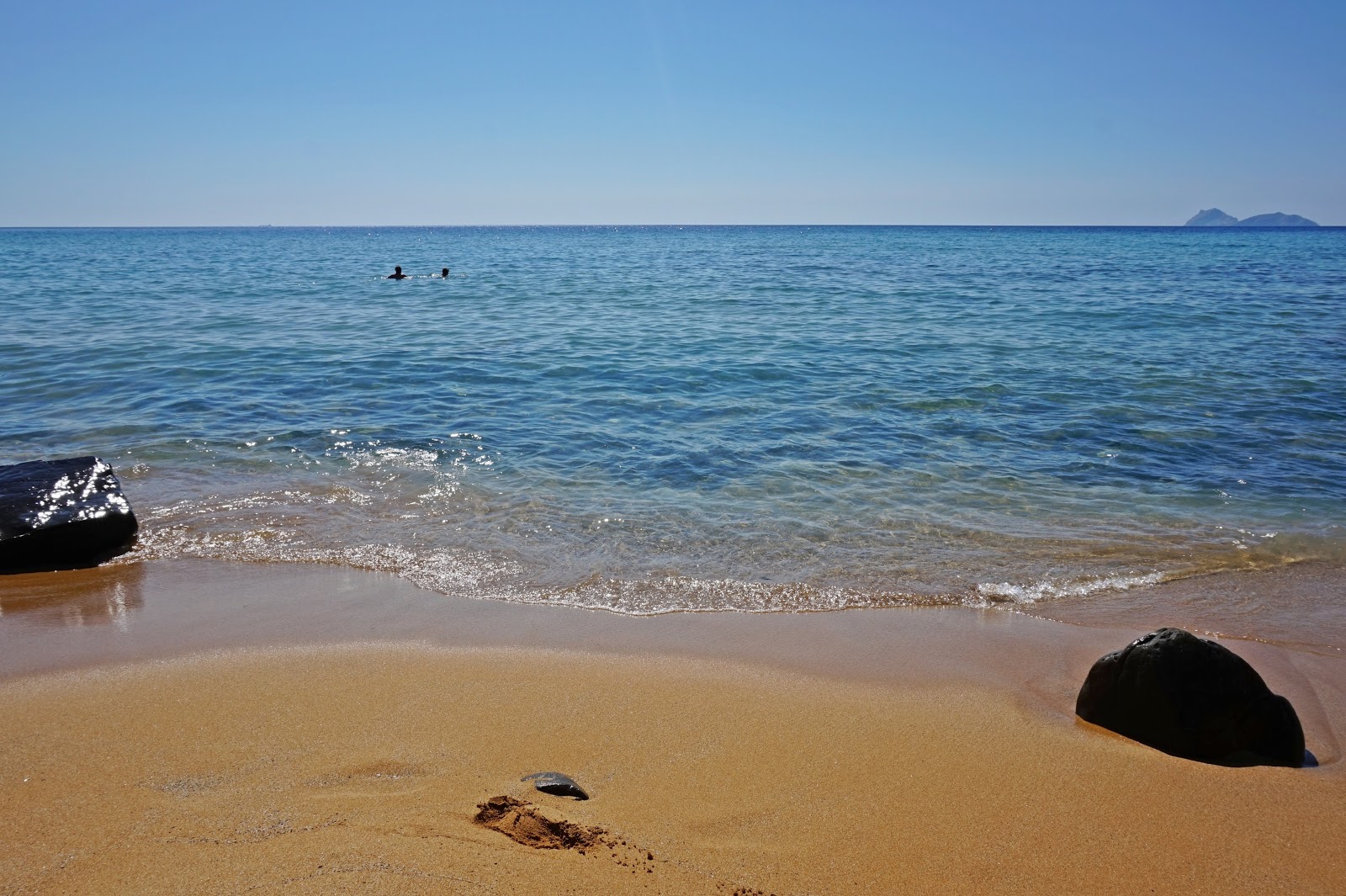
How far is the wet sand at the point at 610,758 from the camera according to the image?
2908mm

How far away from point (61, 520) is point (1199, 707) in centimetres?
677

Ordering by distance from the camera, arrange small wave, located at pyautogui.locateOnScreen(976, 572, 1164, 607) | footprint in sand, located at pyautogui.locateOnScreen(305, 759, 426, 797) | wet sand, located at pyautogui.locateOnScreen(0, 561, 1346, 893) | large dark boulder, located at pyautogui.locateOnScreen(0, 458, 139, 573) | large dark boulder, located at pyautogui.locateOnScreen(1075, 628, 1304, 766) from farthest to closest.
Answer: large dark boulder, located at pyautogui.locateOnScreen(0, 458, 139, 573) → small wave, located at pyautogui.locateOnScreen(976, 572, 1164, 607) → large dark boulder, located at pyautogui.locateOnScreen(1075, 628, 1304, 766) → footprint in sand, located at pyautogui.locateOnScreen(305, 759, 426, 797) → wet sand, located at pyautogui.locateOnScreen(0, 561, 1346, 893)

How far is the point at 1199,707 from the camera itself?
376 centimetres

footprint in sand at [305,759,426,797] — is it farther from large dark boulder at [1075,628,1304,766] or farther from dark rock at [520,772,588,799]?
large dark boulder at [1075,628,1304,766]

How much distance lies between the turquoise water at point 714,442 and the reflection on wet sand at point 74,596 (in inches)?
17.7

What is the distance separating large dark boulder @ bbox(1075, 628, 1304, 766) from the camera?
3.71m

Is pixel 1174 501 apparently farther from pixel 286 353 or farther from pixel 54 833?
pixel 286 353

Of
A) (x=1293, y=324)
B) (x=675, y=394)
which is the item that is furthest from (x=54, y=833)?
(x=1293, y=324)

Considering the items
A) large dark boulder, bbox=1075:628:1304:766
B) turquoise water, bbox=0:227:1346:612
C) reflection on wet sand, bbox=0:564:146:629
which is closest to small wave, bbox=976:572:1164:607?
turquoise water, bbox=0:227:1346:612

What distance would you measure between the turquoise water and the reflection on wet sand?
449mm

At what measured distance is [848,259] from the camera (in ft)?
143

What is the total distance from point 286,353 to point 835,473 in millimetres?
10018

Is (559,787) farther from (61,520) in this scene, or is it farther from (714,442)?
(714,442)

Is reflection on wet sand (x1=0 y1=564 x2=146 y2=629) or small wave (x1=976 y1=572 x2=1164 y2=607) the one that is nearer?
reflection on wet sand (x1=0 y1=564 x2=146 y2=629)
